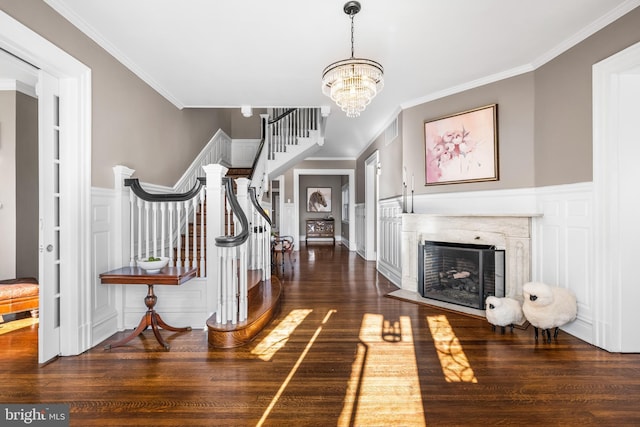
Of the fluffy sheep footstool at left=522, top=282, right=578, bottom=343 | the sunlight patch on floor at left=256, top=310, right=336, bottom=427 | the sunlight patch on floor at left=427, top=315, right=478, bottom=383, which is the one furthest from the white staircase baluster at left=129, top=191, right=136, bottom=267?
the fluffy sheep footstool at left=522, top=282, right=578, bottom=343

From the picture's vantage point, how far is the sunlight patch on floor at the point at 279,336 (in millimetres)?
2527

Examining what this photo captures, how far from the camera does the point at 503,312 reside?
2891 millimetres

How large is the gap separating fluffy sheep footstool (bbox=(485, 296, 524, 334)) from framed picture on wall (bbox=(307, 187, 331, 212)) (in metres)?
9.03

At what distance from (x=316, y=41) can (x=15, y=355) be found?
3.74m

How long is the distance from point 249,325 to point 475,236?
8.95 ft

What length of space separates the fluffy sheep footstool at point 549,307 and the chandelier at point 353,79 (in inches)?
91.6

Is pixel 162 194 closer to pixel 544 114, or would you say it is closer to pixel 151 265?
pixel 151 265

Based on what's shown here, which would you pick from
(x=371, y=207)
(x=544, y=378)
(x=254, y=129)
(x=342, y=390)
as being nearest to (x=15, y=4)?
(x=342, y=390)

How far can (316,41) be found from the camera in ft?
9.34

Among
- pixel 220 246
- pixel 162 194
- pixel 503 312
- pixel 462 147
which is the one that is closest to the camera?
pixel 220 246

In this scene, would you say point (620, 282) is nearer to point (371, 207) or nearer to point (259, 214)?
point (259, 214)

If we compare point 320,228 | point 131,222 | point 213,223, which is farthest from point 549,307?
point 320,228

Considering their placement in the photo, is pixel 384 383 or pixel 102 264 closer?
pixel 384 383

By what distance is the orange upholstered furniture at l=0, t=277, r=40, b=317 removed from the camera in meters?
3.02
